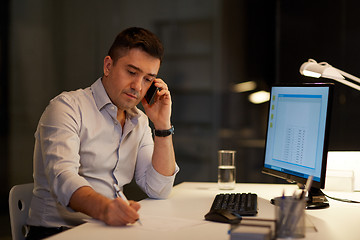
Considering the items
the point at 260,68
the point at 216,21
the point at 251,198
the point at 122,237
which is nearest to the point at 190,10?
the point at 216,21

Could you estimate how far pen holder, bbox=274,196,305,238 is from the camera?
48.5 inches

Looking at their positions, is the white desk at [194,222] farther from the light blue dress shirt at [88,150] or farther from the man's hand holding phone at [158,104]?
the man's hand holding phone at [158,104]

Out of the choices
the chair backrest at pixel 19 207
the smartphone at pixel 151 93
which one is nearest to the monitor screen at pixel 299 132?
the smartphone at pixel 151 93

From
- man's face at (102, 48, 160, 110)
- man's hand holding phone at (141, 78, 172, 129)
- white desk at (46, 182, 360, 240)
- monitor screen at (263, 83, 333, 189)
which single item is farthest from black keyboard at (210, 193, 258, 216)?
man's face at (102, 48, 160, 110)

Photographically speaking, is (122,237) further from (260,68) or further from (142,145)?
(260,68)

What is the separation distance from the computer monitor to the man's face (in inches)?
22.2

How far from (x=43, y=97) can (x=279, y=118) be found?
1.77 metres

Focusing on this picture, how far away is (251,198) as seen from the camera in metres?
1.79

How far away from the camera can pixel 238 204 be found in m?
1.69

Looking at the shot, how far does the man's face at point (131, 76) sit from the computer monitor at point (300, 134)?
0.56 metres

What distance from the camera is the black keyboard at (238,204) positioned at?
158 centimetres

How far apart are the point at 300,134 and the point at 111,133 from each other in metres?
0.79

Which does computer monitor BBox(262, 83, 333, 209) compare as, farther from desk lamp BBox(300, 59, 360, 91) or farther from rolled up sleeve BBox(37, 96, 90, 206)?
rolled up sleeve BBox(37, 96, 90, 206)

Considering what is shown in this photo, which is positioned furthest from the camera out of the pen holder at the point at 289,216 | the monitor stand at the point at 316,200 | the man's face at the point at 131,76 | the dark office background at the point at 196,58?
the dark office background at the point at 196,58
